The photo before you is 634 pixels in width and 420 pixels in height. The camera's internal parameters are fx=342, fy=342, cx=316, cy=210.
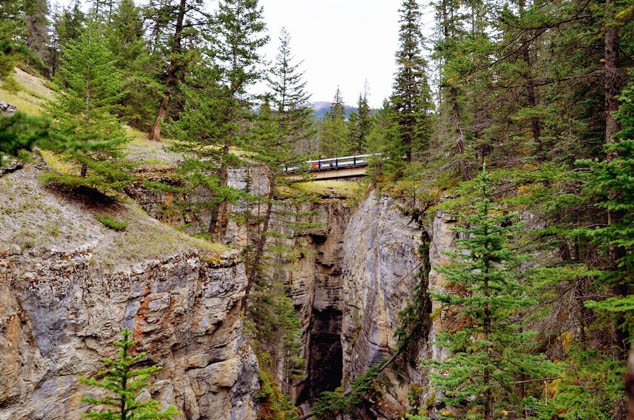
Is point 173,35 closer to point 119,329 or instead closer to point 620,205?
point 119,329

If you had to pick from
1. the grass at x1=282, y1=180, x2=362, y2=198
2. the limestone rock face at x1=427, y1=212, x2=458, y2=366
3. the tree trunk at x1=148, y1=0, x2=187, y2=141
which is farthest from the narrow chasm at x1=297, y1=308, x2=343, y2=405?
the tree trunk at x1=148, y1=0, x2=187, y2=141

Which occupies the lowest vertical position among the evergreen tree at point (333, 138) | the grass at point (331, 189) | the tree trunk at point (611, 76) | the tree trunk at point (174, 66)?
the tree trunk at point (611, 76)

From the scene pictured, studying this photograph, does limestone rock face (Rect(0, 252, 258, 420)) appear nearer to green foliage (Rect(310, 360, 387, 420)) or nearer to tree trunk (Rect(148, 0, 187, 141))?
green foliage (Rect(310, 360, 387, 420))

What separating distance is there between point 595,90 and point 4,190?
628 inches

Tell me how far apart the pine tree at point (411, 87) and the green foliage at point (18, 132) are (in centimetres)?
1864

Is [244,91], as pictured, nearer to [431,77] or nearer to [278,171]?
[278,171]

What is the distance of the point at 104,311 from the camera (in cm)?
939

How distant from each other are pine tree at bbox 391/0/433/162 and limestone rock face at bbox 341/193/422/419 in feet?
12.7

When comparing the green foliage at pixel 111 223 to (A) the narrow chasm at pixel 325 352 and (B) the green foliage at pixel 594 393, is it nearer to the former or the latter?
(B) the green foliage at pixel 594 393

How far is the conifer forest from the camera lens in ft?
21.0

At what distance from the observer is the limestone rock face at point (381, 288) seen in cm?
1927

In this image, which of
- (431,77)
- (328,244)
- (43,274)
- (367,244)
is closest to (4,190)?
(43,274)

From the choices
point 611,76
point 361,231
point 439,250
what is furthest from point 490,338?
point 361,231

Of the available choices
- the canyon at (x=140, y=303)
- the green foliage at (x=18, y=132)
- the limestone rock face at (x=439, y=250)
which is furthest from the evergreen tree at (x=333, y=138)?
the green foliage at (x=18, y=132)
